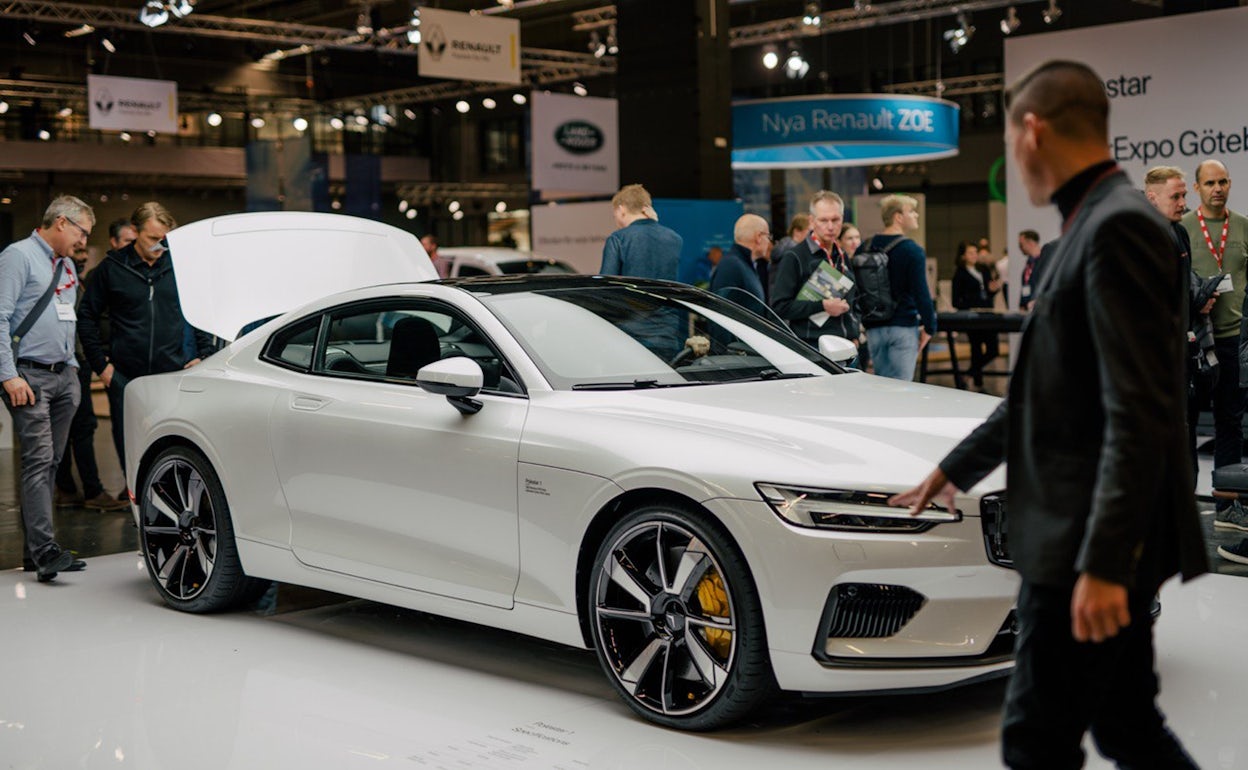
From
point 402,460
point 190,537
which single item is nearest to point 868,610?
point 402,460

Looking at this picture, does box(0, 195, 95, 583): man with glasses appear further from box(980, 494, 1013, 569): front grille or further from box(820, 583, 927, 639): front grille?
box(980, 494, 1013, 569): front grille

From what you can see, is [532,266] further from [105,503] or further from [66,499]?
[105,503]

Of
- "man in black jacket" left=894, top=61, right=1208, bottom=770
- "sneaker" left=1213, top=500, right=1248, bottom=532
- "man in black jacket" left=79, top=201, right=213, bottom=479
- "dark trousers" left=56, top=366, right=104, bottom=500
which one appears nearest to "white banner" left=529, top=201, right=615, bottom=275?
"dark trousers" left=56, top=366, right=104, bottom=500

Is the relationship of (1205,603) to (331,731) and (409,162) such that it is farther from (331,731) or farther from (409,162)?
(409,162)

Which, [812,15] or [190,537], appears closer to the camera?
[190,537]

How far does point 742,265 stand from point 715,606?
4697 millimetres

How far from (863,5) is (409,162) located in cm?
2533

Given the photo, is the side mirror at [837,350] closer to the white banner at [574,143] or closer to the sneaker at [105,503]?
the sneaker at [105,503]

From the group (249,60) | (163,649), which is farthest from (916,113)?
(249,60)

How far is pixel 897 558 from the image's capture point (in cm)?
391

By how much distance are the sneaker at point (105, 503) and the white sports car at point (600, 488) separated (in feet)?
8.84

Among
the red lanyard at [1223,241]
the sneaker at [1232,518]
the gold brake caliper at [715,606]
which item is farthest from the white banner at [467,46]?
the gold brake caliper at [715,606]

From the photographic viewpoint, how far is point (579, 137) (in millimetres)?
19844

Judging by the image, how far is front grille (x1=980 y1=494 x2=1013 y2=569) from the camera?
3.98 meters
